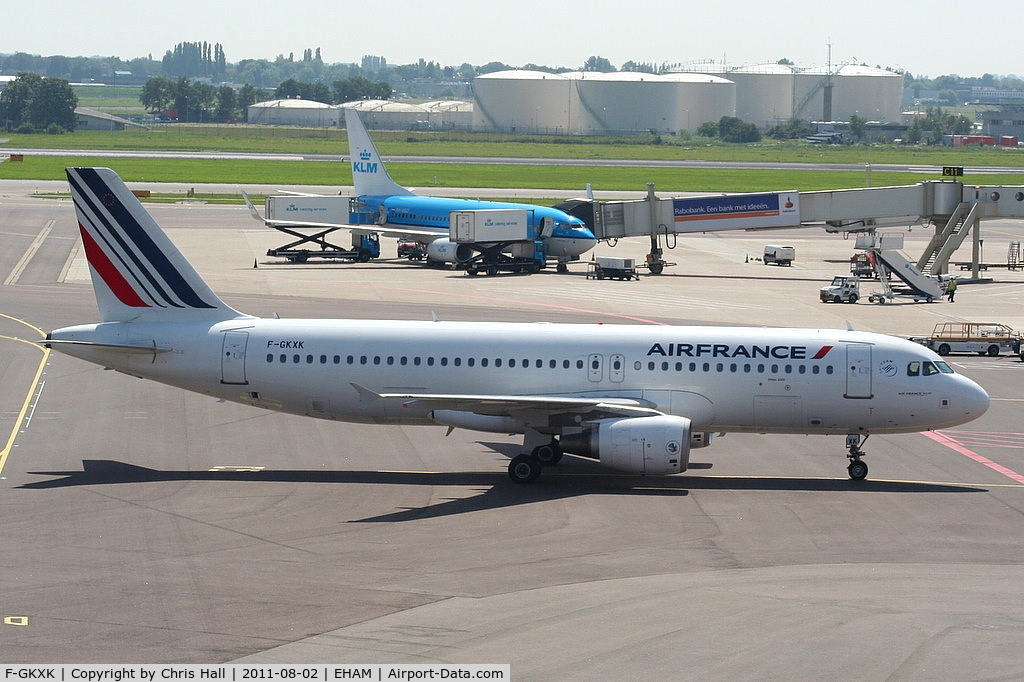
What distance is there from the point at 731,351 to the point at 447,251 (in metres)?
52.9

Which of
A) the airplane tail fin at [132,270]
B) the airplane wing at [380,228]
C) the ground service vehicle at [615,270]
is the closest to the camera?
the airplane tail fin at [132,270]

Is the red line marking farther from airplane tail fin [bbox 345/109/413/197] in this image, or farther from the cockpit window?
airplane tail fin [bbox 345/109/413/197]

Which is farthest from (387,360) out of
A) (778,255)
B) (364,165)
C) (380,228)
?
(778,255)

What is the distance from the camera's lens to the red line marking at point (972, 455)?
123 ft

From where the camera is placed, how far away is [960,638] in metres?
23.6

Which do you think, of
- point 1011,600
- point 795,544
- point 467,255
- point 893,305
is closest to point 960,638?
point 1011,600

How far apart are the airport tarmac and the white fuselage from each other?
197cm

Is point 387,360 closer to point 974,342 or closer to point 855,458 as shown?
point 855,458

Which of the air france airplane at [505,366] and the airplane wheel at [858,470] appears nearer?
the air france airplane at [505,366]

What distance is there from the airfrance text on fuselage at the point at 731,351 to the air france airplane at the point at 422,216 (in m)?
51.1

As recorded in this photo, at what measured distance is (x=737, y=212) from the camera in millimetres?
90250

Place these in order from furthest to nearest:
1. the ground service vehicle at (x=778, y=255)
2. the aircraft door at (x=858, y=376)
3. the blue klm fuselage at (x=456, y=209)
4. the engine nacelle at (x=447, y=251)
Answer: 1. the ground service vehicle at (x=778, y=255)
2. the blue klm fuselage at (x=456, y=209)
3. the engine nacelle at (x=447, y=251)
4. the aircraft door at (x=858, y=376)

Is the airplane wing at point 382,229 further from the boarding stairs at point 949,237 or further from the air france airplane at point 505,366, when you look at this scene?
the air france airplane at point 505,366

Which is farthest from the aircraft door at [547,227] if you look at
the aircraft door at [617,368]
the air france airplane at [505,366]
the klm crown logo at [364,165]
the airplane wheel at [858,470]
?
the airplane wheel at [858,470]
